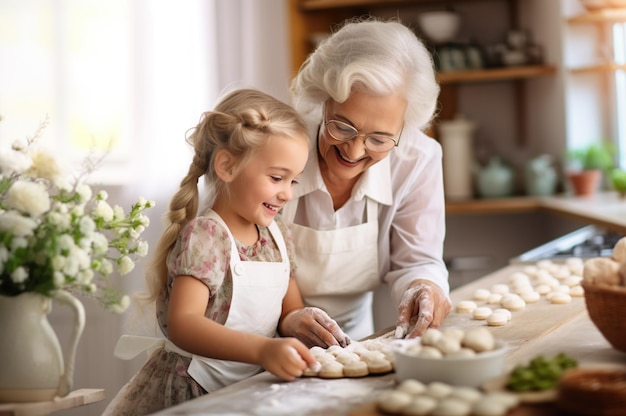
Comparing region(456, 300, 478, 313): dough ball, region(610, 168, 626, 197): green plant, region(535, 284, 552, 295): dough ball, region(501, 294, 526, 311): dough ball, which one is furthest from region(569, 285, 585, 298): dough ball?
region(610, 168, 626, 197): green plant

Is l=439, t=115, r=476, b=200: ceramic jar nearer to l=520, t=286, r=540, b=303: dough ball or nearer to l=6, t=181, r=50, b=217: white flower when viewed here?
l=520, t=286, r=540, b=303: dough ball

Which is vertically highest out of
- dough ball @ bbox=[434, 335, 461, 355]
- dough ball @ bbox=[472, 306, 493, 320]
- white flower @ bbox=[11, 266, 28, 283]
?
white flower @ bbox=[11, 266, 28, 283]

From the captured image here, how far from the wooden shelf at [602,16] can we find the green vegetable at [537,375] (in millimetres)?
2897

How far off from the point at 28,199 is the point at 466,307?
1042 millimetres

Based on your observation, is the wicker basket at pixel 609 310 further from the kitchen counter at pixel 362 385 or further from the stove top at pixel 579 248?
the stove top at pixel 579 248

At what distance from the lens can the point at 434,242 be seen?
2285mm

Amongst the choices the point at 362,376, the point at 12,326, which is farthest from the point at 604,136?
the point at 12,326

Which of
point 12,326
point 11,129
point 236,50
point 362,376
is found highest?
point 236,50

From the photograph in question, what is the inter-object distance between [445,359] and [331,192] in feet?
3.29

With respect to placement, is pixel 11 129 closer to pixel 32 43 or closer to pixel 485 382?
pixel 32 43

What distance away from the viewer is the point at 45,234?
1.40 metres

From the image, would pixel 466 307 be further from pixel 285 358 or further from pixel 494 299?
pixel 285 358

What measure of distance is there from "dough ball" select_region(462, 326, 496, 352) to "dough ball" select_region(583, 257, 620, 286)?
0.73 feet

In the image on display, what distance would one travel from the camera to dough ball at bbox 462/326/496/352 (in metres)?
1.32
